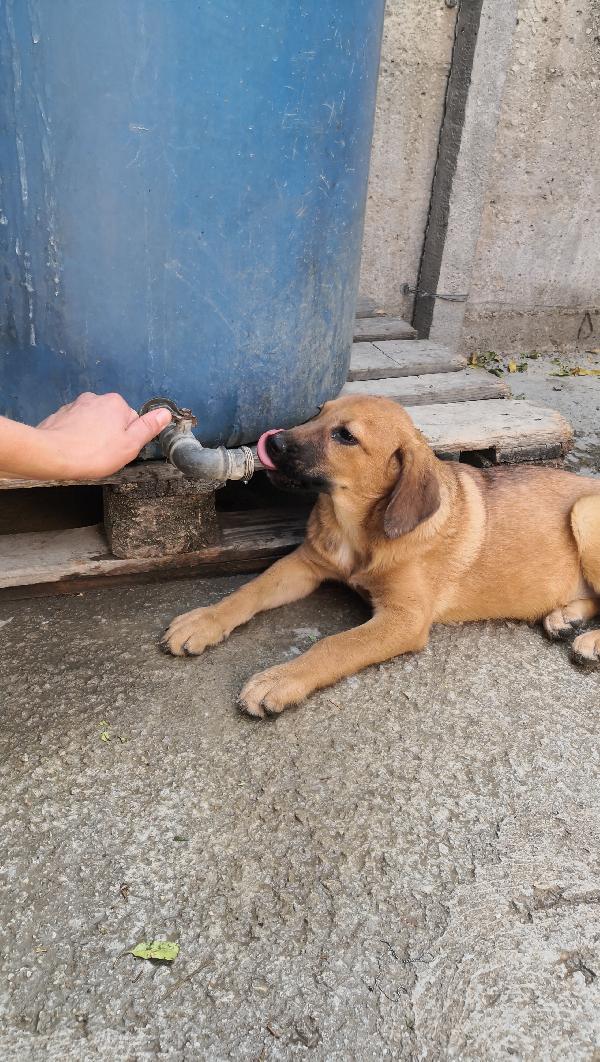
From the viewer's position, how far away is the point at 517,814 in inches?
81.8

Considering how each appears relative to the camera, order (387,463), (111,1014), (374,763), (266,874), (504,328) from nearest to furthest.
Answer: (111,1014) < (266,874) < (374,763) < (387,463) < (504,328)

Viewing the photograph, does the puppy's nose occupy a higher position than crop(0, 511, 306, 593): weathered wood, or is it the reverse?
the puppy's nose

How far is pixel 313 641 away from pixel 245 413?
796 mm

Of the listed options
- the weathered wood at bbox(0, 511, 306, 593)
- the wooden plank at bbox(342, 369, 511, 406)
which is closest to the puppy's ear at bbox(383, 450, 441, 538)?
the weathered wood at bbox(0, 511, 306, 593)

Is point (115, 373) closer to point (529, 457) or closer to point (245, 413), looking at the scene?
point (245, 413)

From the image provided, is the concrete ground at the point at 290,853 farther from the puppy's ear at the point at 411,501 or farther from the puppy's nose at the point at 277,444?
the puppy's nose at the point at 277,444

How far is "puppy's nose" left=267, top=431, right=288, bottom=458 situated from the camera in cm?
243

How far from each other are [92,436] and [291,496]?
1.80 meters

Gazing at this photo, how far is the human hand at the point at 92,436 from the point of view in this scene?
1.59m

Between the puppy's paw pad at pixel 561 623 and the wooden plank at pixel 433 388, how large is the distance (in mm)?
1052

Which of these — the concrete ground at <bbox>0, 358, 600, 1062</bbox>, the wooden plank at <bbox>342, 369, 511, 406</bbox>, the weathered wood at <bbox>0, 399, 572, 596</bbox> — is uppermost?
the wooden plank at <bbox>342, 369, 511, 406</bbox>

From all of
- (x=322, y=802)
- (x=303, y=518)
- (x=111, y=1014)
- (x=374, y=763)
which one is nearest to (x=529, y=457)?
(x=303, y=518)

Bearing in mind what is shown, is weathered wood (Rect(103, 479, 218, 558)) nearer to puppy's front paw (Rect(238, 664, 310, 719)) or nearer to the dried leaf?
puppy's front paw (Rect(238, 664, 310, 719))

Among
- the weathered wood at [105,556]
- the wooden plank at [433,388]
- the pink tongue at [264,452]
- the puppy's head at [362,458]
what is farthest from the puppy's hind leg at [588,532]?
the pink tongue at [264,452]
